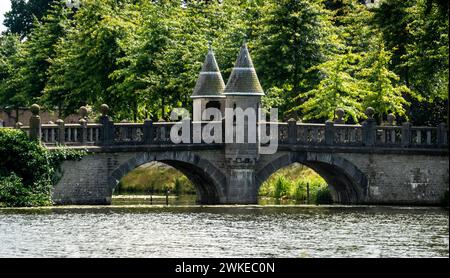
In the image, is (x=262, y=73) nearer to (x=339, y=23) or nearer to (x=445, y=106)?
(x=445, y=106)

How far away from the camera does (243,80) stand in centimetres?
7806

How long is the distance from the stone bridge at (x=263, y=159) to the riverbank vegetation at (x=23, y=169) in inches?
41.0

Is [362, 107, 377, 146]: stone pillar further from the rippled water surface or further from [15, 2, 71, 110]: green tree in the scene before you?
[15, 2, 71, 110]: green tree

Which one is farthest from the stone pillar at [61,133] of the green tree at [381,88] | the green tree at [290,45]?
the green tree at [381,88]

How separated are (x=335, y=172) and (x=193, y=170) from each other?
7272 mm

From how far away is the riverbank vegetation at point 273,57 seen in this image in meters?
88.2

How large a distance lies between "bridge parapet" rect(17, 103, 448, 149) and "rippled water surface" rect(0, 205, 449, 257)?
329cm

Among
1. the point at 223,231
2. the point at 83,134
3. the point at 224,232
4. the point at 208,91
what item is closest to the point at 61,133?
the point at 83,134

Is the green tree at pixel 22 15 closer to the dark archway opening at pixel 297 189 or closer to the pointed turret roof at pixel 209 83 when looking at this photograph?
the dark archway opening at pixel 297 189

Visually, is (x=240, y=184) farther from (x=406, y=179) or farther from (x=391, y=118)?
(x=391, y=118)

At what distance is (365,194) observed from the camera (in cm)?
8025

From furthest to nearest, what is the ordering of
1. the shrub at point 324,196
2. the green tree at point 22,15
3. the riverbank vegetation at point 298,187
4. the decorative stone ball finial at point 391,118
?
the green tree at point 22,15
the riverbank vegetation at point 298,187
the shrub at point 324,196
the decorative stone ball finial at point 391,118
